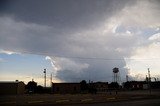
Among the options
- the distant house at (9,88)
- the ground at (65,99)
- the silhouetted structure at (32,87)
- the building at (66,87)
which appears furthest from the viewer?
the building at (66,87)

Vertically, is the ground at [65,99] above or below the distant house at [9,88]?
below

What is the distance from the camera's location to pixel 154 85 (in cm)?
16875

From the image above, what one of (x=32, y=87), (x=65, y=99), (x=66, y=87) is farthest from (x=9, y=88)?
(x=65, y=99)

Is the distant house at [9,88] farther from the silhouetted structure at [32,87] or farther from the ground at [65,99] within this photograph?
the ground at [65,99]

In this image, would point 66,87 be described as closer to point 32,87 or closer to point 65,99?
point 32,87

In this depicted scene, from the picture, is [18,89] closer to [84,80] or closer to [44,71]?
[44,71]

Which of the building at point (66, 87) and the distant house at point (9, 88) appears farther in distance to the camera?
the building at point (66, 87)

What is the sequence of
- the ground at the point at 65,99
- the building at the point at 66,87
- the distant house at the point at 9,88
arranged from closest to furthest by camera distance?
the ground at the point at 65,99 → the distant house at the point at 9,88 → the building at the point at 66,87

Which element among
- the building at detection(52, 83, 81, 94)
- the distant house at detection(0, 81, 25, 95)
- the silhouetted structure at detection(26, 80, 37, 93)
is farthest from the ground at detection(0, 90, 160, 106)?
the silhouetted structure at detection(26, 80, 37, 93)

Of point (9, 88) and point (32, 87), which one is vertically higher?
point (32, 87)

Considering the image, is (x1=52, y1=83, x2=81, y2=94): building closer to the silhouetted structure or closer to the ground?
the silhouetted structure

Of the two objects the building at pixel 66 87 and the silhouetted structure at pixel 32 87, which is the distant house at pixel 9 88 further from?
the building at pixel 66 87

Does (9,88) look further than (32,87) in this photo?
No

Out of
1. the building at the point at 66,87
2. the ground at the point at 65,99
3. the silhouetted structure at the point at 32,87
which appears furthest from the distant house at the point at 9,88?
the ground at the point at 65,99
